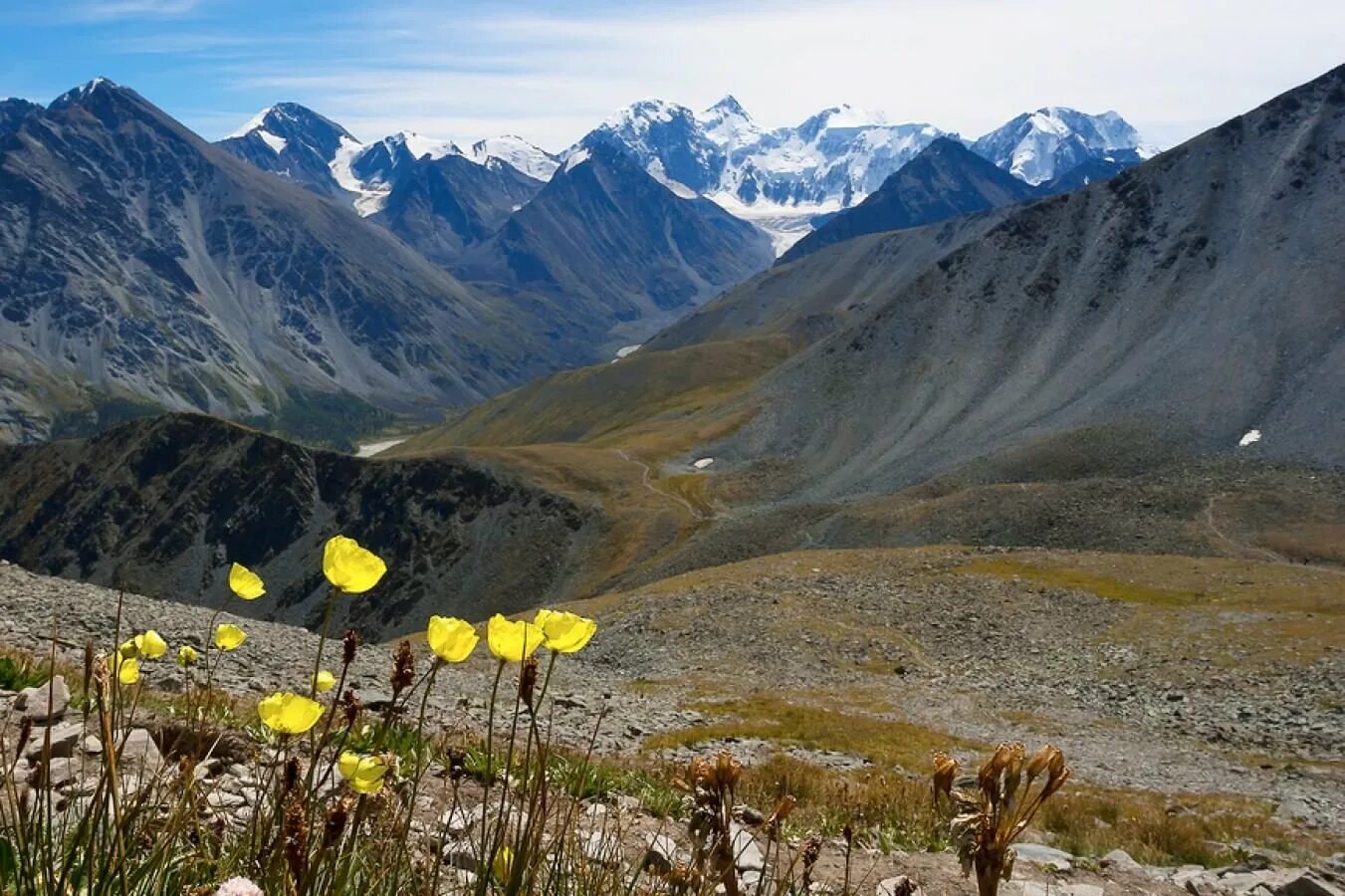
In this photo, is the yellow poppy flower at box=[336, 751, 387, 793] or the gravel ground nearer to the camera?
the yellow poppy flower at box=[336, 751, 387, 793]

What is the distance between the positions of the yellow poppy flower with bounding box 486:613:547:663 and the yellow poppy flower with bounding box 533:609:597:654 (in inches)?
1.7

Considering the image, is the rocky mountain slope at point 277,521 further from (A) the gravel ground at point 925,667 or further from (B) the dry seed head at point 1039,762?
(B) the dry seed head at point 1039,762

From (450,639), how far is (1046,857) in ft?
32.3

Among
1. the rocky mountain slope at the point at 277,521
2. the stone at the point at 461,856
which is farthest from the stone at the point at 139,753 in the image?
the rocky mountain slope at the point at 277,521

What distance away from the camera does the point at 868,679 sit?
4278 centimetres

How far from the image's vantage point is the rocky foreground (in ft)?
35.0

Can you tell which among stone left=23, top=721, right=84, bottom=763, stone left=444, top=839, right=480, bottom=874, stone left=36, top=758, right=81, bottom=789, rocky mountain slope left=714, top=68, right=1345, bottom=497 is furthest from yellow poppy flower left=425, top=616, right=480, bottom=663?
rocky mountain slope left=714, top=68, right=1345, bottom=497

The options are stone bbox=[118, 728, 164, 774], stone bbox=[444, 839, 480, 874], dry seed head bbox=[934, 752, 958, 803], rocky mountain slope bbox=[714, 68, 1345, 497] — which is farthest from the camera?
rocky mountain slope bbox=[714, 68, 1345, 497]

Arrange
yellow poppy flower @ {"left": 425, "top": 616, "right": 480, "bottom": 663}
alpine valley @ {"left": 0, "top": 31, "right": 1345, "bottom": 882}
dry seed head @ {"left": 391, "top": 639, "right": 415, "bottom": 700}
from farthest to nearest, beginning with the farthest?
alpine valley @ {"left": 0, "top": 31, "right": 1345, "bottom": 882} → yellow poppy flower @ {"left": 425, "top": 616, "right": 480, "bottom": 663} → dry seed head @ {"left": 391, "top": 639, "right": 415, "bottom": 700}

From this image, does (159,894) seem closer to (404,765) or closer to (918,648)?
(404,765)

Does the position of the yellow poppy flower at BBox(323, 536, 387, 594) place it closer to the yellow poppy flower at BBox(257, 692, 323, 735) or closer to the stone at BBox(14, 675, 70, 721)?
the yellow poppy flower at BBox(257, 692, 323, 735)

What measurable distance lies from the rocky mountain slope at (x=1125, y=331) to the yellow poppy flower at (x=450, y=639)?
102 m

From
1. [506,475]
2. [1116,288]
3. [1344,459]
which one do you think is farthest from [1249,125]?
[506,475]

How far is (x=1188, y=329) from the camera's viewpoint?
11362 cm
